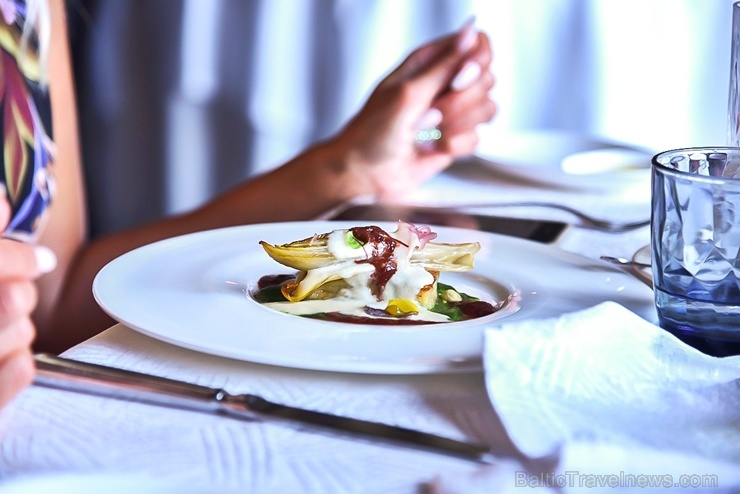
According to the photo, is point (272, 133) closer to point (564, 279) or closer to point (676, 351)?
point (564, 279)

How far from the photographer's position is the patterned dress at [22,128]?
1.10m

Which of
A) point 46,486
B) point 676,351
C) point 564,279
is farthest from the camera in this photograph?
point 564,279

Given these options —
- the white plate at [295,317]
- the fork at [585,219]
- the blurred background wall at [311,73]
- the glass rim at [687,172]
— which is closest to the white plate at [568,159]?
the fork at [585,219]

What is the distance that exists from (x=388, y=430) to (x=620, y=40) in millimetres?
1684

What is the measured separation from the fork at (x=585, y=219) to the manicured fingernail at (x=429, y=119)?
0.22m

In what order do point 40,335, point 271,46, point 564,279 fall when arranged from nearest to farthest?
1. point 564,279
2. point 40,335
3. point 271,46

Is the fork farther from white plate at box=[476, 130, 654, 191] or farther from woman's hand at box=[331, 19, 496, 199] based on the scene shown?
woman's hand at box=[331, 19, 496, 199]

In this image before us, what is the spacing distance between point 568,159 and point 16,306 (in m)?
0.68

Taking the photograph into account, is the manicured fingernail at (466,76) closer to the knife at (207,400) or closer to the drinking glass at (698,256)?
the drinking glass at (698,256)

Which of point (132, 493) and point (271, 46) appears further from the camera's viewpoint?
point (271, 46)

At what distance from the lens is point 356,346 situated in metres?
0.48

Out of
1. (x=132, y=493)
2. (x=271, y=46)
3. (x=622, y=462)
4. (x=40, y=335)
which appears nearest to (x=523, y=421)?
(x=622, y=462)

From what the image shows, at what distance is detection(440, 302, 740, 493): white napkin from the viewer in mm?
356

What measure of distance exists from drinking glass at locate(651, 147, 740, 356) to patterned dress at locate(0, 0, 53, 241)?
0.78 metres
